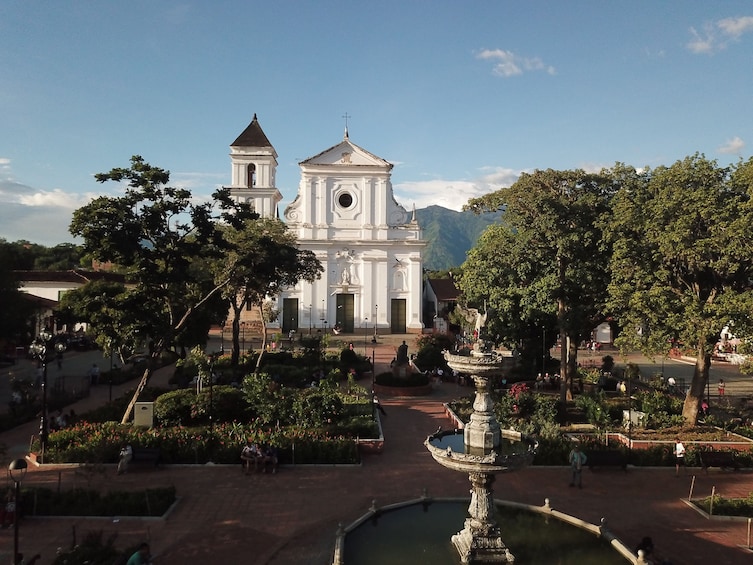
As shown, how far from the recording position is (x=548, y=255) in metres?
18.5

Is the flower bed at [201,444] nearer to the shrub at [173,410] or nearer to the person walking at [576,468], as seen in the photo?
the shrub at [173,410]

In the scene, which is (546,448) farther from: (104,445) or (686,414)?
(104,445)

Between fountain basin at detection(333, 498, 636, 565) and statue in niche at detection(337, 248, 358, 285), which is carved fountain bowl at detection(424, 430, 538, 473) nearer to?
fountain basin at detection(333, 498, 636, 565)

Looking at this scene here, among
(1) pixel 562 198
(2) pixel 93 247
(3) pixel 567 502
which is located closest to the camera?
(3) pixel 567 502

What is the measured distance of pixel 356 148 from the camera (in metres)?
44.7

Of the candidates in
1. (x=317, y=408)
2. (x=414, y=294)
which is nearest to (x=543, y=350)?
(x=317, y=408)

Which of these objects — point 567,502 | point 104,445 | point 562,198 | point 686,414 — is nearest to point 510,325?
point 562,198

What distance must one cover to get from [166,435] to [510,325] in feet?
40.4

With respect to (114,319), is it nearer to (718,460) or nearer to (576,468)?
(576,468)

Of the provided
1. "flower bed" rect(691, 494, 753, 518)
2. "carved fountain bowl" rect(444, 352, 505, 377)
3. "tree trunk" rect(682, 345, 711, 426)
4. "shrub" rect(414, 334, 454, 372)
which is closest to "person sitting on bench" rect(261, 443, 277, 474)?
"carved fountain bowl" rect(444, 352, 505, 377)

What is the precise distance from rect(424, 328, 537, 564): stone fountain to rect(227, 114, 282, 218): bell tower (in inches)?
1579

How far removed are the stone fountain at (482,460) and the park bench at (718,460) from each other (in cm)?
715

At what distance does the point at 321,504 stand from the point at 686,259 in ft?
39.5

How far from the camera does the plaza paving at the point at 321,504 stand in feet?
29.9
